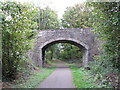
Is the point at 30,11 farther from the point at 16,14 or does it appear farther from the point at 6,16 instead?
the point at 6,16

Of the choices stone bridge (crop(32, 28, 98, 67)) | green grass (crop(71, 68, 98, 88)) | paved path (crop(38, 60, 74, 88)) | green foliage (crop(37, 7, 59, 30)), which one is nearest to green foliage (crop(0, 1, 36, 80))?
paved path (crop(38, 60, 74, 88))

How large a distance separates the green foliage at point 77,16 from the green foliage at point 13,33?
1440 centimetres

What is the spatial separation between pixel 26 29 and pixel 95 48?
25.9 ft

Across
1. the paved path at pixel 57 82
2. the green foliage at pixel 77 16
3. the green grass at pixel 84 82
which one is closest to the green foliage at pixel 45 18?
the green foliage at pixel 77 16

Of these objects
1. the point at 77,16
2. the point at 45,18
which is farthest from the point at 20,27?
the point at 77,16

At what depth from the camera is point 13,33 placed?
5176 mm

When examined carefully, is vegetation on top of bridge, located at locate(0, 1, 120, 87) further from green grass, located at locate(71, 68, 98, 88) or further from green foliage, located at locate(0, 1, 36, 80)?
green grass, located at locate(71, 68, 98, 88)

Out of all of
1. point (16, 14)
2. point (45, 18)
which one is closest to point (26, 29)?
point (16, 14)

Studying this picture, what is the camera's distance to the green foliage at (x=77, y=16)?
19438 mm

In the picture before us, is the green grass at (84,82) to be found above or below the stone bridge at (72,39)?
below

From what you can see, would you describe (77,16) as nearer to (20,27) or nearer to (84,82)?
(84,82)

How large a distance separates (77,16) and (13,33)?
16.5m

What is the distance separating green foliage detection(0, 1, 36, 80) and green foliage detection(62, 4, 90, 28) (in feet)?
47.2

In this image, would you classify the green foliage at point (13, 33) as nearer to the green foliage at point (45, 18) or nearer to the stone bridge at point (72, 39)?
the stone bridge at point (72, 39)
